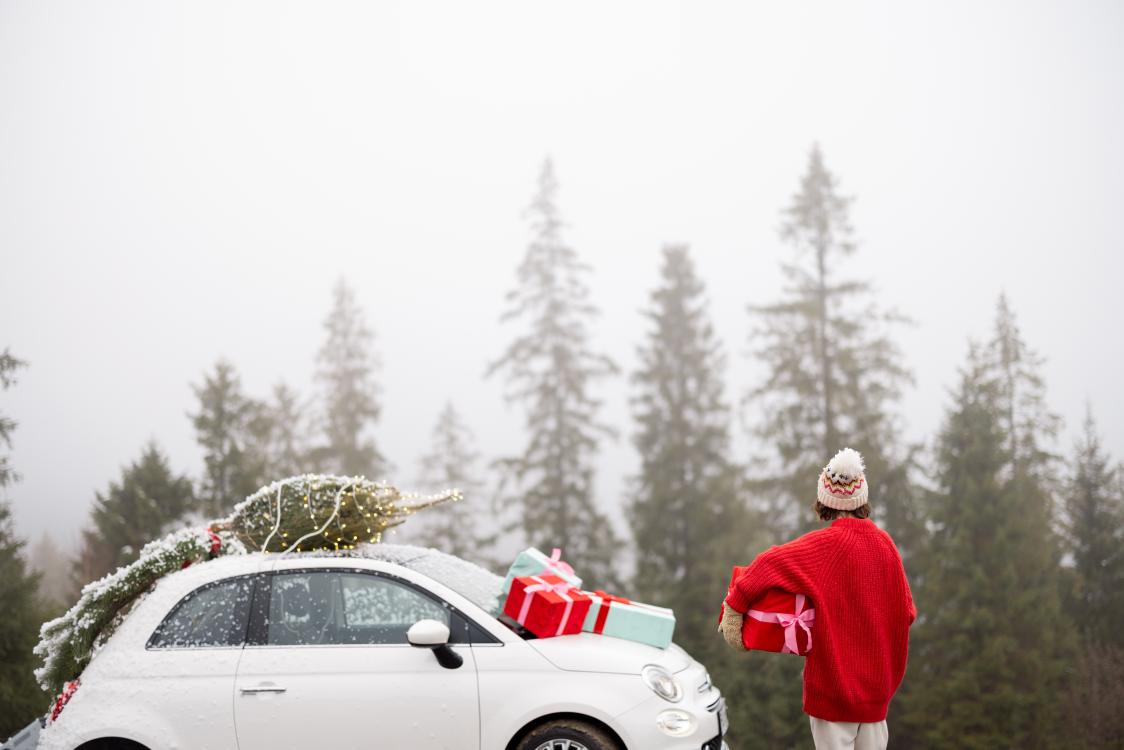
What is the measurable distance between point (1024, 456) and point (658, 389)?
1354cm

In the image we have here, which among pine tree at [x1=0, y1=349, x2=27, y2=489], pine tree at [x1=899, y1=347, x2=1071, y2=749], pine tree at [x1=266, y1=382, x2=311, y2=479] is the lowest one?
pine tree at [x1=899, y1=347, x2=1071, y2=749]

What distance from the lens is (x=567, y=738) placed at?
502 cm

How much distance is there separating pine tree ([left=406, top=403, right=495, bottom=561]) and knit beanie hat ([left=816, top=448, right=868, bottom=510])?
96.9 ft

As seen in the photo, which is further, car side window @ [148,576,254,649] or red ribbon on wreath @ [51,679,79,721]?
car side window @ [148,576,254,649]

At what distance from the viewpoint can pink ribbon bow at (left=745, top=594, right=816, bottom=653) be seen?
172 inches

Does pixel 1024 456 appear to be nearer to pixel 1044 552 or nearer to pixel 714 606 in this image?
pixel 1044 552

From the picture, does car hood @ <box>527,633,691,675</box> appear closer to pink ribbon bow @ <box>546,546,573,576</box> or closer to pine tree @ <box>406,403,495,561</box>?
pink ribbon bow @ <box>546,546,573,576</box>

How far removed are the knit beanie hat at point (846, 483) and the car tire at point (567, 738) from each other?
1845 millimetres

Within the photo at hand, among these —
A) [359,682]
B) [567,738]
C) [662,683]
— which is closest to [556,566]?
[662,683]

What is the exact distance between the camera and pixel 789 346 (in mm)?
30359

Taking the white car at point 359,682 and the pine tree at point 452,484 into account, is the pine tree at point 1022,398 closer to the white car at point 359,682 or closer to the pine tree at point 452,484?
the pine tree at point 452,484

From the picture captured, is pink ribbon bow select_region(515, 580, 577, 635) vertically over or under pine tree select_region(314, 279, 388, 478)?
under

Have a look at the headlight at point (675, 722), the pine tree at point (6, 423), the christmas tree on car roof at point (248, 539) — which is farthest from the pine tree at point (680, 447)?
the headlight at point (675, 722)

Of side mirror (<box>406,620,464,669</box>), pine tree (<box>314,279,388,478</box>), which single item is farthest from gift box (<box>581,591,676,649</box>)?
pine tree (<box>314,279,388,478</box>)
